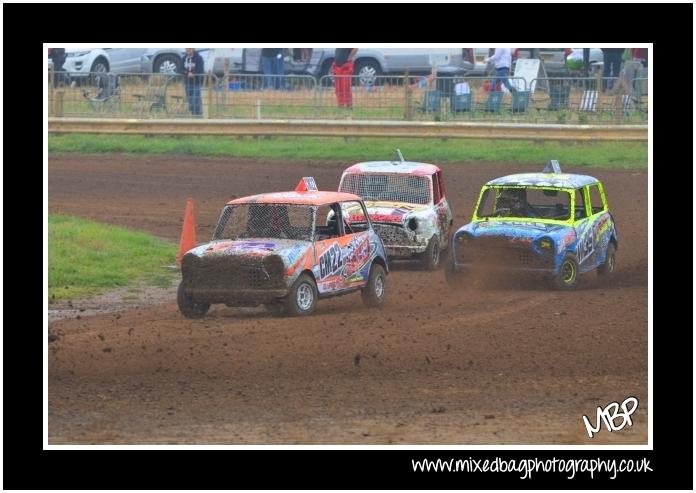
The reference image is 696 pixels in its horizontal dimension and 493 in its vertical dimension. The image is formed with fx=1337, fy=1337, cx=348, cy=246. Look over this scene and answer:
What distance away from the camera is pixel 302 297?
47.2ft

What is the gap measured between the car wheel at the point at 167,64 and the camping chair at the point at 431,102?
763 cm

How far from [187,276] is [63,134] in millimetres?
20165

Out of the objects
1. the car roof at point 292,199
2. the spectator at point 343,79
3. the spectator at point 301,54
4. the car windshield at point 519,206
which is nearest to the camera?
the car roof at point 292,199

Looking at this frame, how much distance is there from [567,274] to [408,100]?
14950 mm

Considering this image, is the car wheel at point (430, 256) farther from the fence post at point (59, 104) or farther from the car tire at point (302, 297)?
the fence post at point (59, 104)

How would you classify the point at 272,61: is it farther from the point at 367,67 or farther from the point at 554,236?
the point at 554,236

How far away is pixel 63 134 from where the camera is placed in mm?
33500

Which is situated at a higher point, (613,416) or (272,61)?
(272,61)

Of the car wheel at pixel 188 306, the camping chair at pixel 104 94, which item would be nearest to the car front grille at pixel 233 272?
the car wheel at pixel 188 306

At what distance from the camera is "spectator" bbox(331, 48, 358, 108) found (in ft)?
103

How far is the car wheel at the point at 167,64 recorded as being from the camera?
1382 inches

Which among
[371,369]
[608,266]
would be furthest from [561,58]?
[371,369]

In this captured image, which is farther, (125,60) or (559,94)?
(125,60)

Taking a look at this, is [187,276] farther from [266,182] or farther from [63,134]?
[63,134]
